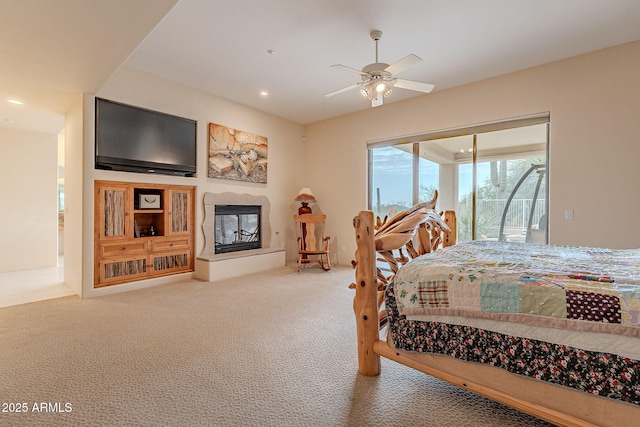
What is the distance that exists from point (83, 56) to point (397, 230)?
3.12m

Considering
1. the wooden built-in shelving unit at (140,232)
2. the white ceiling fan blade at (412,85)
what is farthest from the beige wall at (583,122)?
the wooden built-in shelving unit at (140,232)

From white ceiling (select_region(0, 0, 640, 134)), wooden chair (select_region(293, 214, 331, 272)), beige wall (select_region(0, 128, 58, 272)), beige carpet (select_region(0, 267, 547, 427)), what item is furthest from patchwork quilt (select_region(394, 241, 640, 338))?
beige wall (select_region(0, 128, 58, 272))

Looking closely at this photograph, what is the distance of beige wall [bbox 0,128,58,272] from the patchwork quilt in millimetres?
6723

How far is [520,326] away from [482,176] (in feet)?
11.7

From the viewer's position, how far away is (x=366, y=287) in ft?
5.82

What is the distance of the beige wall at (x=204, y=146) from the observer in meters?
3.52

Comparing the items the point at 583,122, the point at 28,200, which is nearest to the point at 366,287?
the point at 583,122

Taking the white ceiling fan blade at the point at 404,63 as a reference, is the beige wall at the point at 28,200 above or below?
below

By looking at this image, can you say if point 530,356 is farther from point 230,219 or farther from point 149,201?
point 230,219

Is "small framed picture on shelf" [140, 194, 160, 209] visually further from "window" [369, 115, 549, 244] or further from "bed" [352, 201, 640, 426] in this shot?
"window" [369, 115, 549, 244]

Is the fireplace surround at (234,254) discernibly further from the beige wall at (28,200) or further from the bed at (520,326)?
the beige wall at (28,200)

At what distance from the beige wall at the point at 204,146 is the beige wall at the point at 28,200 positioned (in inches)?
117

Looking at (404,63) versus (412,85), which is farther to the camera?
(412,85)

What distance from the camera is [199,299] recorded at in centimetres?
345
